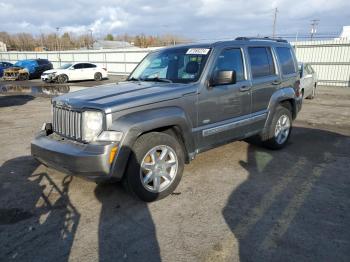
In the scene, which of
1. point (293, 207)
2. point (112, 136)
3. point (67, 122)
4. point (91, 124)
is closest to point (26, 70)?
point (67, 122)

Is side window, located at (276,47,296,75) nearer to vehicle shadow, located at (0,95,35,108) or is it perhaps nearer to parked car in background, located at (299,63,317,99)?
parked car in background, located at (299,63,317,99)

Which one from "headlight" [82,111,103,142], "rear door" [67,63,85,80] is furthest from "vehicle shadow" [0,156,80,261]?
"rear door" [67,63,85,80]

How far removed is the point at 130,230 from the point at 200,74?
2289mm

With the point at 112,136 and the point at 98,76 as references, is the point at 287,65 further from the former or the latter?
the point at 98,76

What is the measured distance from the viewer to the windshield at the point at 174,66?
430cm

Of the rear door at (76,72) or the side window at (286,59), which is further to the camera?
the rear door at (76,72)

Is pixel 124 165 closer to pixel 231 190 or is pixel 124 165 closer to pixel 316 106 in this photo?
pixel 231 190

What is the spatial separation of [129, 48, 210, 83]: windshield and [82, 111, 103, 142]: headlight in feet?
4.63

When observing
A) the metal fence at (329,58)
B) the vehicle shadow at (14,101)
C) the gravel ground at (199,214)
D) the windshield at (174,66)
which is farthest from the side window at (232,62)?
the metal fence at (329,58)

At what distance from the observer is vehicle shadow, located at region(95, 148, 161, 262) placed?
2831mm

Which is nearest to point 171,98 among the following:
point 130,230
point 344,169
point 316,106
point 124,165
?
point 124,165

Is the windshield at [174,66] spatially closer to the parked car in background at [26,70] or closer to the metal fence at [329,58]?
the metal fence at [329,58]

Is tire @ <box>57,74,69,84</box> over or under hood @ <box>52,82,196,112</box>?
under

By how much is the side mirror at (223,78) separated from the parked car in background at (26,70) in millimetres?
25309
